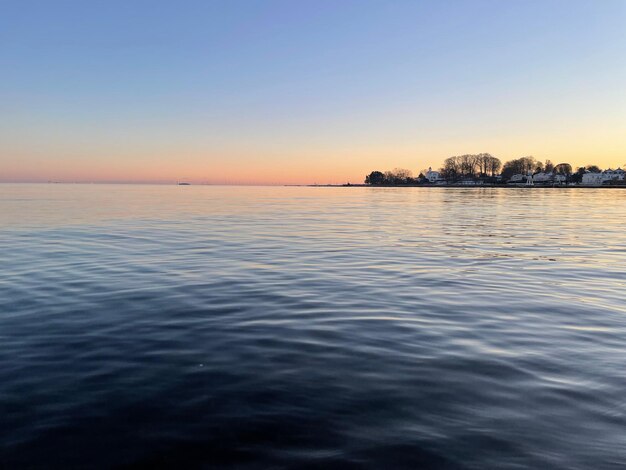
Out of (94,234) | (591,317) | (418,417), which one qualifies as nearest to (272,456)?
(418,417)

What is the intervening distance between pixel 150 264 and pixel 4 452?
42.4ft

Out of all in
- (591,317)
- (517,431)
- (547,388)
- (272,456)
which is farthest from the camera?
(591,317)

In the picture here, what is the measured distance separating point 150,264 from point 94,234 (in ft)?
40.3

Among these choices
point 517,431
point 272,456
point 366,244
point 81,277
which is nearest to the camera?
point 272,456

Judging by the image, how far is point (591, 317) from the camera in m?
10.3

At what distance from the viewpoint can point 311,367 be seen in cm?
716

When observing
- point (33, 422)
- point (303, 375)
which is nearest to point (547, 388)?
point (303, 375)

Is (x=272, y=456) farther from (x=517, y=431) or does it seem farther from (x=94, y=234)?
(x=94, y=234)

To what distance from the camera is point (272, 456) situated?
4707 mm

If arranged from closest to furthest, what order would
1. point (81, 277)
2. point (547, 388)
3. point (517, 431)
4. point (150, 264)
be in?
point (517, 431), point (547, 388), point (81, 277), point (150, 264)

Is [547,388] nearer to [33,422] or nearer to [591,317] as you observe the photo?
[591,317]

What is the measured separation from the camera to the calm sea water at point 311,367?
4.89 m

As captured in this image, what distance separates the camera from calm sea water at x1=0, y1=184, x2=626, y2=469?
4891 mm

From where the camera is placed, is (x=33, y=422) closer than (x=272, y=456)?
No
